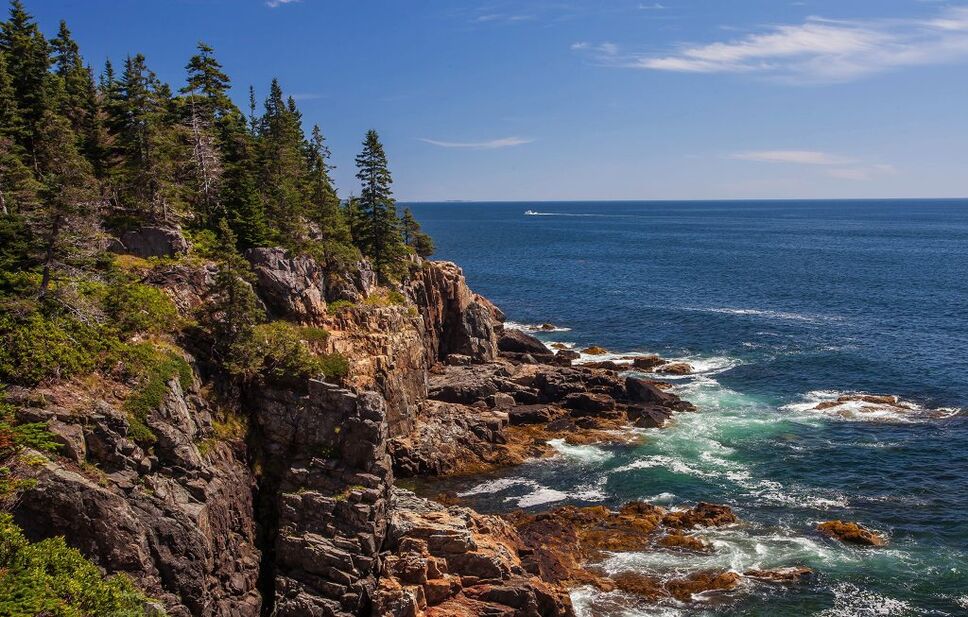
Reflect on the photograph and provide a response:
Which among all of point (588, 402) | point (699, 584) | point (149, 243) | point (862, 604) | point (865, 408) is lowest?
point (862, 604)

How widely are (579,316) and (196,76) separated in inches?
2755

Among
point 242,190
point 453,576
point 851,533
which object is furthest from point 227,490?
point 851,533

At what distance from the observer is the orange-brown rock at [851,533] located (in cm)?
4406

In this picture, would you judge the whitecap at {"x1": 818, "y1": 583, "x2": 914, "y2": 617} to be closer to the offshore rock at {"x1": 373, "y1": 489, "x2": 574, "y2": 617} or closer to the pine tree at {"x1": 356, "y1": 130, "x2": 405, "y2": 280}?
the offshore rock at {"x1": 373, "y1": 489, "x2": 574, "y2": 617}

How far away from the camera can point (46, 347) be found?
32375 millimetres

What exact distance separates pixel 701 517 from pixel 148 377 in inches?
1460

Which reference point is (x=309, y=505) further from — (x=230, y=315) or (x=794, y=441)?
(x=794, y=441)

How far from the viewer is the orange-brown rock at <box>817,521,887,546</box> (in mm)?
44062

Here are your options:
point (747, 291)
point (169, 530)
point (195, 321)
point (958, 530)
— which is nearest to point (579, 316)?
point (747, 291)

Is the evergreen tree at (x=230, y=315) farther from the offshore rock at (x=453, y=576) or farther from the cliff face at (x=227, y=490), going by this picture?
the offshore rock at (x=453, y=576)

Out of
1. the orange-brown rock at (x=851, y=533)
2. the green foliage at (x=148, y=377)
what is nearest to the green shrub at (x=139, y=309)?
the green foliage at (x=148, y=377)

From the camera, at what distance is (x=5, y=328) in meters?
32.0

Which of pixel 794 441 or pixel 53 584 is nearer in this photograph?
pixel 53 584

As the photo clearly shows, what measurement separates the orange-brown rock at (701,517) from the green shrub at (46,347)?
1481 inches
